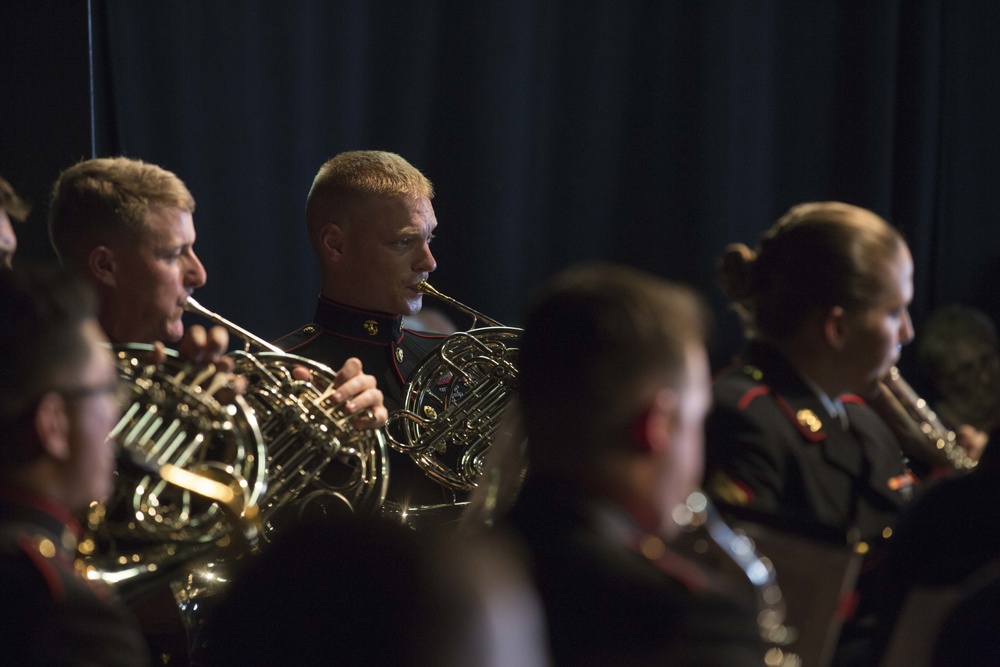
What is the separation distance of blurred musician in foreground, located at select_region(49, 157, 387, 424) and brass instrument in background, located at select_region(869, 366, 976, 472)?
3.52 feet

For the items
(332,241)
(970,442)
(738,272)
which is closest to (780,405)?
(738,272)

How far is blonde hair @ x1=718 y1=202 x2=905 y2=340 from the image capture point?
2.19m

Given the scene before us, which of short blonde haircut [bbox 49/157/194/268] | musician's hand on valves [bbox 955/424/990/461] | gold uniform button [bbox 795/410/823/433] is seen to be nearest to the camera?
gold uniform button [bbox 795/410/823/433]

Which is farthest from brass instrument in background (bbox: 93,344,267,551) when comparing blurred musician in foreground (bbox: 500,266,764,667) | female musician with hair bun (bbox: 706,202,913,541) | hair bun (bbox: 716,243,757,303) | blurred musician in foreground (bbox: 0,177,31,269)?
hair bun (bbox: 716,243,757,303)

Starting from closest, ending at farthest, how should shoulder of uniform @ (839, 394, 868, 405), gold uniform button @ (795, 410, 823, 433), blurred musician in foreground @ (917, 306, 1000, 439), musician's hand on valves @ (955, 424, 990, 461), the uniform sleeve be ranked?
the uniform sleeve < gold uniform button @ (795, 410, 823, 433) < shoulder of uniform @ (839, 394, 868, 405) < musician's hand on valves @ (955, 424, 990, 461) < blurred musician in foreground @ (917, 306, 1000, 439)

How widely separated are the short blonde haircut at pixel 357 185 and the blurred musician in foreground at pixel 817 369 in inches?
49.9

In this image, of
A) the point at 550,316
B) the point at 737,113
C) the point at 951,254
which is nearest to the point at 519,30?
the point at 737,113

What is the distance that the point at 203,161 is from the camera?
3918 mm

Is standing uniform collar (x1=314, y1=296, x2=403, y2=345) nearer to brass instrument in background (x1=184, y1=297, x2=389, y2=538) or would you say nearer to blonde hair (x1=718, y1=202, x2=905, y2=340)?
brass instrument in background (x1=184, y1=297, x2=389, y2=538)

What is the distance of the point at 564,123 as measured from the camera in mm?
4617

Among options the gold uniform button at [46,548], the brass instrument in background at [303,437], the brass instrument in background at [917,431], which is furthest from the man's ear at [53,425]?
the brass instrument in background at [917,431]

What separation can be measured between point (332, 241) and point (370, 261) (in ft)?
0.42

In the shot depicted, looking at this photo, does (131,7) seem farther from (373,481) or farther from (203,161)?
(373,481)

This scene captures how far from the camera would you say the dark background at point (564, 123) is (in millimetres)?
3932
